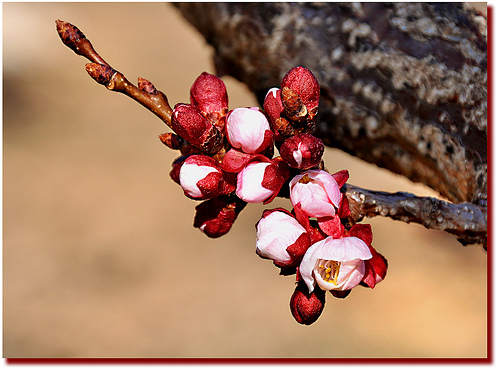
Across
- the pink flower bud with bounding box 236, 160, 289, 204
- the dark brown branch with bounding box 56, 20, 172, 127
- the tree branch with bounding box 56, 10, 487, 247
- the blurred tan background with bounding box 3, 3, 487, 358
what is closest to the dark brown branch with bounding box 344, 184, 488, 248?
the tree branch with bounding box 56, 10, 487, 247

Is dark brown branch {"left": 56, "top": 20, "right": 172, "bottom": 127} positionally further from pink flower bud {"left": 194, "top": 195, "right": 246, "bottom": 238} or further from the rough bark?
the rough bark

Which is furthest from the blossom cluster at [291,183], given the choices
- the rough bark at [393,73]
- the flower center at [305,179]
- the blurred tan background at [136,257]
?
the blurred tan background at [136,257]

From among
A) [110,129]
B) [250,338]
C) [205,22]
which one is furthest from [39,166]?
[205,22]

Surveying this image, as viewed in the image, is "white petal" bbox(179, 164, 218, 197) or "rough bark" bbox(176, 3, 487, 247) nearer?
"white petal" bbox(179, 164, 218, 197)

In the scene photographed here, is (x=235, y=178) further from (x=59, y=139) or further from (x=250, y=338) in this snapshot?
(x=59, y=139)

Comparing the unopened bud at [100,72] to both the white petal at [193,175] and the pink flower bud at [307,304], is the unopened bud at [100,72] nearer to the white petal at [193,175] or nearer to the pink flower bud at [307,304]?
the white petal at [193,175]

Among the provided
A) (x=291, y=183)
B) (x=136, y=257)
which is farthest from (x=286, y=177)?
(x=136, y=257)
